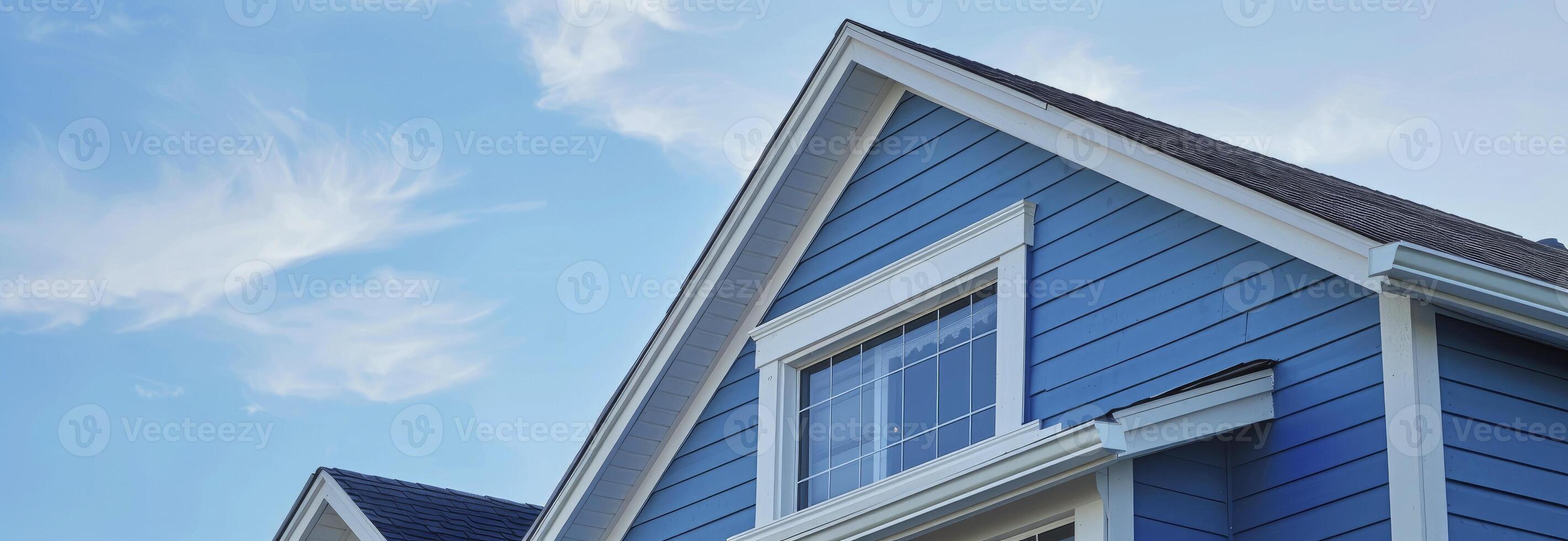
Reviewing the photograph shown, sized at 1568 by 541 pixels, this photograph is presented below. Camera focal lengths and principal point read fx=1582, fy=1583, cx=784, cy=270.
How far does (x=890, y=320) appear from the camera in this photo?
934cm

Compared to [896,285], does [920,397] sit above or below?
below

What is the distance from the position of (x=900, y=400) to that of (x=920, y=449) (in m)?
0.40

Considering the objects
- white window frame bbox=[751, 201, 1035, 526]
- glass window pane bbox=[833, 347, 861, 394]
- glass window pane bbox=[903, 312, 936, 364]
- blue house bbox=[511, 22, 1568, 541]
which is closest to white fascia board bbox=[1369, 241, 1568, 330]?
blue house bbox=[511, 22, 1568, 541]

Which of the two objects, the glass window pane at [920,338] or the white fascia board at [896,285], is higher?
the white fascia board at [896,285]

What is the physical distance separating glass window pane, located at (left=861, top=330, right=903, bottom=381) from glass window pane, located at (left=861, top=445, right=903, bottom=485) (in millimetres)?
504

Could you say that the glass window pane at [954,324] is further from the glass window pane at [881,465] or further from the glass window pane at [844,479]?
the glass window pane at [844,479]

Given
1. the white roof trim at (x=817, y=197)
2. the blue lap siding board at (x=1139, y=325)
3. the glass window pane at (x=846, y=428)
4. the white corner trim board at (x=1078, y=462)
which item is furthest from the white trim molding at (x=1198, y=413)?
the glass window pane at (x=846, y=428)

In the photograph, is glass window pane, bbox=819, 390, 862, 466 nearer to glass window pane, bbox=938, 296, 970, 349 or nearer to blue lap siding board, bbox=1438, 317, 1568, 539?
glass window pane, bbox=938, 296, 970, 349

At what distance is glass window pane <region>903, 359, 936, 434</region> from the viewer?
8.92 m

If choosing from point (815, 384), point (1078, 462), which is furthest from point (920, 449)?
point (1078, 462)

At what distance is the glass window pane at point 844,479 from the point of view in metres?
9.22

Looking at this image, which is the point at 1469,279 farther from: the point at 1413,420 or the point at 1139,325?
the point at 1139,325

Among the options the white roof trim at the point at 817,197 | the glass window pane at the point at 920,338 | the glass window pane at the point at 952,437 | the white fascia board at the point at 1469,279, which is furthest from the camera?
the glass window pane at the point at 920,338

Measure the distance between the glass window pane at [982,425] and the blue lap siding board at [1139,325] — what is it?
0.32 meters
